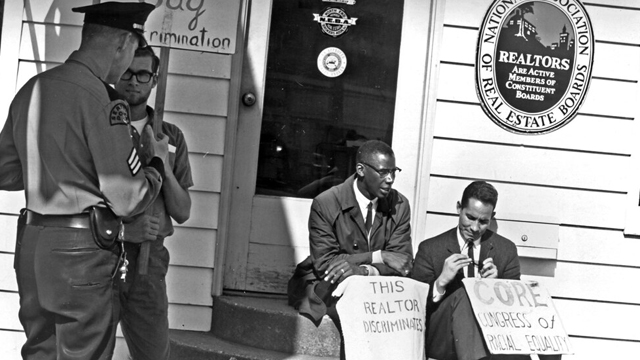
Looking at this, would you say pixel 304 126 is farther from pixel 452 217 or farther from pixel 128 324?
pixel 128 324

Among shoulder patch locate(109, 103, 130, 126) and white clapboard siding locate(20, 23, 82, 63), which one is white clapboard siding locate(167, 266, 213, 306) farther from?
shoulder patch locate(109, 103, 130, 126)

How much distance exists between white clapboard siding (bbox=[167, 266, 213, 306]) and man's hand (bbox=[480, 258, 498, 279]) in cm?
175

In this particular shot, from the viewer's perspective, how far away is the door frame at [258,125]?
18.1 feet

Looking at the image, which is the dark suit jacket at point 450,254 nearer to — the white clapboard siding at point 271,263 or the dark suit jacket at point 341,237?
the dark suit jacket at point 341,237

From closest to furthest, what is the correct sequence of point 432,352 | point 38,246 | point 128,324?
1. point 38,246
2. point 128,324
3. point 432,352

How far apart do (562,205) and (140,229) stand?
2926 mm

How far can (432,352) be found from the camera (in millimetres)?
4605

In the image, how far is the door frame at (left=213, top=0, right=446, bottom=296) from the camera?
5.51m

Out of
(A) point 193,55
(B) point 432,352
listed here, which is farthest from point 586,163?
(A) point 193,55

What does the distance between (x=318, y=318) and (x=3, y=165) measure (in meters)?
1.97

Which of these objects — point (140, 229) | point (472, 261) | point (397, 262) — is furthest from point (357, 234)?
point (140, 229)

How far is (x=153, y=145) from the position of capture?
12.5ft

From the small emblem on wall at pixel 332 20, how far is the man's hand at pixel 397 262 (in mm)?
1634

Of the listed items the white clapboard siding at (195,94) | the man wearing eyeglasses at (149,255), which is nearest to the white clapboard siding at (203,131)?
the white clapboard siding at (195,94)
